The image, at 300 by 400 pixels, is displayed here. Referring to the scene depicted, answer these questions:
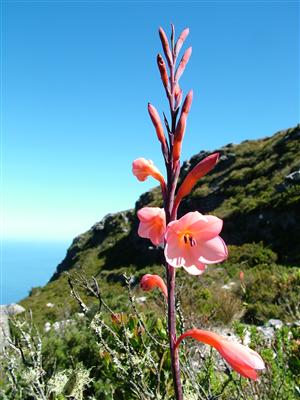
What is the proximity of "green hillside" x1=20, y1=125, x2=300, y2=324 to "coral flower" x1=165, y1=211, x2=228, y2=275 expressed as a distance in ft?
9.47

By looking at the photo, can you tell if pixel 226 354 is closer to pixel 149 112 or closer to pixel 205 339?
pixel 205 339

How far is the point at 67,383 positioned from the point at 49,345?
2.28 meters

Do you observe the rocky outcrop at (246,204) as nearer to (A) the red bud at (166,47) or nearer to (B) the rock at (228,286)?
(B) the rock at (228,286)

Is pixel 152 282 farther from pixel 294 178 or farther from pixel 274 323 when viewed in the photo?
pixel 294 178

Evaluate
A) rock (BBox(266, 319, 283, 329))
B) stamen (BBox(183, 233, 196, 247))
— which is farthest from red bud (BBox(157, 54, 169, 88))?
rock (BBox(266, 319, 283, 329))

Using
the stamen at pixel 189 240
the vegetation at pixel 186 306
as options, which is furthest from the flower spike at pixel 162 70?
the vegetation at pixel 186 306

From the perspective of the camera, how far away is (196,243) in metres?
1.67

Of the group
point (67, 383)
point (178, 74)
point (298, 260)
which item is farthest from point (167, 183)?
point (298, 260)

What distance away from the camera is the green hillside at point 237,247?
8289mm

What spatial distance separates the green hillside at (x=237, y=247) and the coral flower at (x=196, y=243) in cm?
289

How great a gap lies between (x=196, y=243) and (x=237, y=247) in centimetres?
1492

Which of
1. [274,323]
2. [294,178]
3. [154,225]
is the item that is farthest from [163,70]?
[294,178]

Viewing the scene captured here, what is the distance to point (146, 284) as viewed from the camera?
170 centimetres

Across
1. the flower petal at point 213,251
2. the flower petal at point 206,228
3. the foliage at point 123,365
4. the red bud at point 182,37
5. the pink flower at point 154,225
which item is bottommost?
the foliage at point 123,365
